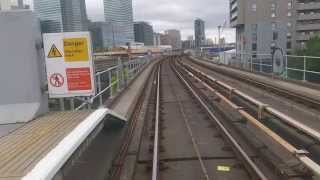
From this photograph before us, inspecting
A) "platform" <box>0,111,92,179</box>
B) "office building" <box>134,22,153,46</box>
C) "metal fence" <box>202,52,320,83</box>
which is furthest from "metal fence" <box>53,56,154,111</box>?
"office building" <box>134,22,153,46</box>

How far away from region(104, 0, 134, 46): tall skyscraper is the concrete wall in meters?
75.4

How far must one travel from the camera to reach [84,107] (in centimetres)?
1182

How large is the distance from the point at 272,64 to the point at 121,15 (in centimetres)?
7381

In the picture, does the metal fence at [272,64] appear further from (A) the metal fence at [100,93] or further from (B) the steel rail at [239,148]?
(B) the steel rail at [239,148]

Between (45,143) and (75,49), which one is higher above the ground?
(75,49)

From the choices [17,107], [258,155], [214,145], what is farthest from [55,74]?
[258,155]

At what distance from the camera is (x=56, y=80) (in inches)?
398

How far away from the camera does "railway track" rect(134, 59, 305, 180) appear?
8.37 m

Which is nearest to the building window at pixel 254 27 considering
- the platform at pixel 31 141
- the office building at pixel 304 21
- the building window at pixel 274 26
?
the building window at pixel 274 26

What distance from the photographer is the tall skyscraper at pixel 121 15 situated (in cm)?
8948

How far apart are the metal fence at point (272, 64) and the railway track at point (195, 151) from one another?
962 centimetres

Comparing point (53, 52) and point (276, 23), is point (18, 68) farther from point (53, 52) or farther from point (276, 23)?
point (276, 23)

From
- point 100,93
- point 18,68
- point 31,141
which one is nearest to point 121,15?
point 100,93

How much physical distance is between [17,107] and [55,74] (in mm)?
1208
